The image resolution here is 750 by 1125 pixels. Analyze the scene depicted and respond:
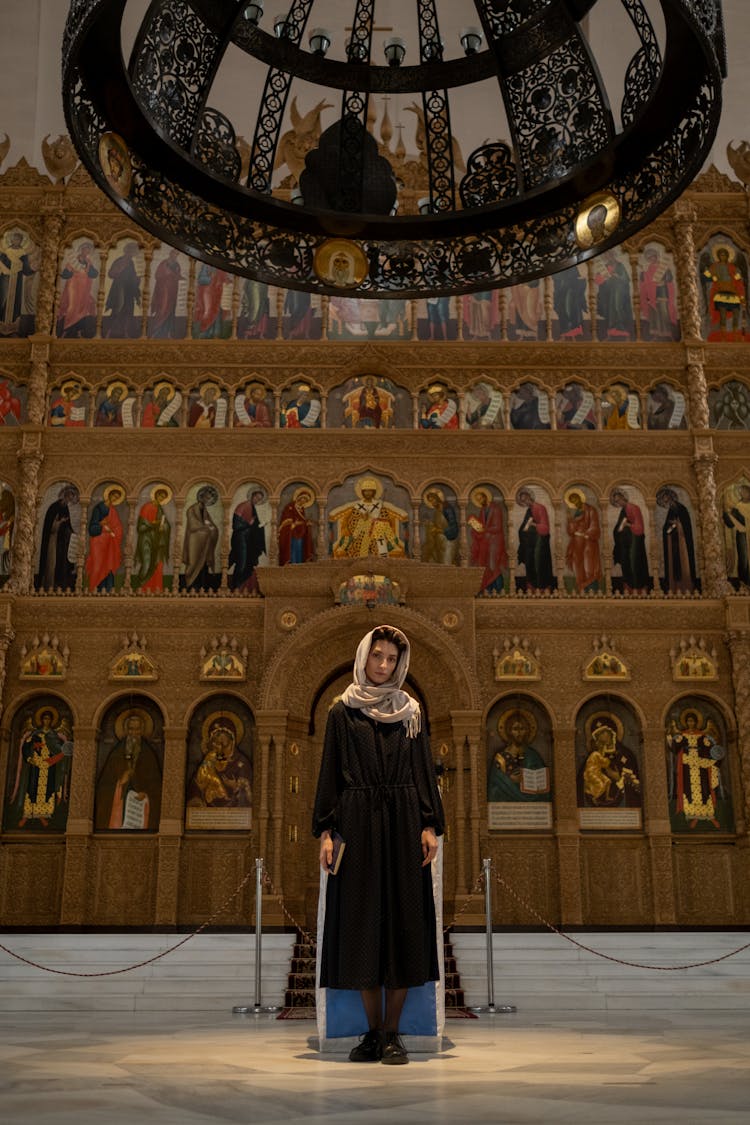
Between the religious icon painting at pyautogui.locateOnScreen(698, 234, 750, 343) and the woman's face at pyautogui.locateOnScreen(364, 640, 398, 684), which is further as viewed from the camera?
the religious icon painting at pyautogui.locateOnScreen(698, 234, 750, 343)

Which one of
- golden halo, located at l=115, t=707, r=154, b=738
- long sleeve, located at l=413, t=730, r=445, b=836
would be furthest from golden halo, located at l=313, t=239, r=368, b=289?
golden halo, located at l=115, t=707, r=154, b=738

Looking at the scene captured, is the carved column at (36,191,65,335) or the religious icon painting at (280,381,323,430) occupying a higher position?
the carved column at (36,191,65,335)

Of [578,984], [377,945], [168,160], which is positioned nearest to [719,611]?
[578,984]

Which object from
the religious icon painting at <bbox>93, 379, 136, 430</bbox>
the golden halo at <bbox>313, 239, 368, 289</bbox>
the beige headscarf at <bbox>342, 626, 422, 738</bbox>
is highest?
the religious icon painting at <bbox>93, 379, 136, 430</bbox>

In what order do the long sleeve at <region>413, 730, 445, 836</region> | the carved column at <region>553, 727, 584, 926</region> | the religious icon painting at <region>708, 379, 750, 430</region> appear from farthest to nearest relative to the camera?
1. the religious icon painting at <region>708, 379, 750, 430</region>
2. the carved column at <region>553, 727, 584, 926</region>
3. the long sleeve at <region>413, 730, 445, 836</region>

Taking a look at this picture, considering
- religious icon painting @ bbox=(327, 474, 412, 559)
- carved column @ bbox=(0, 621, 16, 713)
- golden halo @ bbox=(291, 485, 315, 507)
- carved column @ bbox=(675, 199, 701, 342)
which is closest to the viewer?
carved column @ bbox=(0, 621, 16, 713)

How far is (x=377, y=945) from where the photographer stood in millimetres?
5703

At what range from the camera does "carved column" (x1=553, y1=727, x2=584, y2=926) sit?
14.5m

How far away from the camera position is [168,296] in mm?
17250

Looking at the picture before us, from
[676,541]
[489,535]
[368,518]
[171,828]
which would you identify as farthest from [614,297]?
[171,828]

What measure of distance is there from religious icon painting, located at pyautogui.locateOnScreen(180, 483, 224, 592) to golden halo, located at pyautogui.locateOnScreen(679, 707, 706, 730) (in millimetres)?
6607

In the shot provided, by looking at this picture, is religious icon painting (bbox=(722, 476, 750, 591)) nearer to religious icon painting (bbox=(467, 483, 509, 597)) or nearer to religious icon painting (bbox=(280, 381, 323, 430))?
religious icon painting (bbox=(467, 483, 509, 597))

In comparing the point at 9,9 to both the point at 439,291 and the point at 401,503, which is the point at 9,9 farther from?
the point at 439,291

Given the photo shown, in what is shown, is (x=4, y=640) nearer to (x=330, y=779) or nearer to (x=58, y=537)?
(x=58, y=537)
